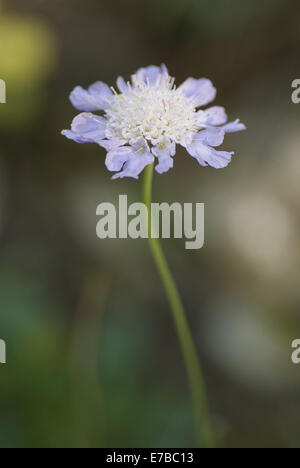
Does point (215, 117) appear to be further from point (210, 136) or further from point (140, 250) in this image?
point (140, 250)

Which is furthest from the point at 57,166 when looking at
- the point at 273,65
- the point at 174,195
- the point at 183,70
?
the point at 273,65

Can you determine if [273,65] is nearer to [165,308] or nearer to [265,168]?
[265,168]

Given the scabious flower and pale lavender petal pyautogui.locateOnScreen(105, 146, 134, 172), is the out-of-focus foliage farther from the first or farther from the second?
pale lavender petal pyautogui.locateOnScreen(105, 146, 134, 172)

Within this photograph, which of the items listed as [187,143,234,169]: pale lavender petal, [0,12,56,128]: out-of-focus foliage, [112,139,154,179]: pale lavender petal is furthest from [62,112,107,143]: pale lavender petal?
[0,12,56,128]: out-of-focus foliage

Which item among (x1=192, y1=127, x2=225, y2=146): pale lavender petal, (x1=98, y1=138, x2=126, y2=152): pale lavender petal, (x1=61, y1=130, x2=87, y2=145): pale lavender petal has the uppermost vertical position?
(x1=192, y1=127, x2=225, y2=146): pale lavender petal

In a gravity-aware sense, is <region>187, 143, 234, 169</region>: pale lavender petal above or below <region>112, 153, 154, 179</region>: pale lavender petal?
above

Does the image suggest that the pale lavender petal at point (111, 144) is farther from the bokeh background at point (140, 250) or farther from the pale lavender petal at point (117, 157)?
the bokeh background at point (140, 250)
